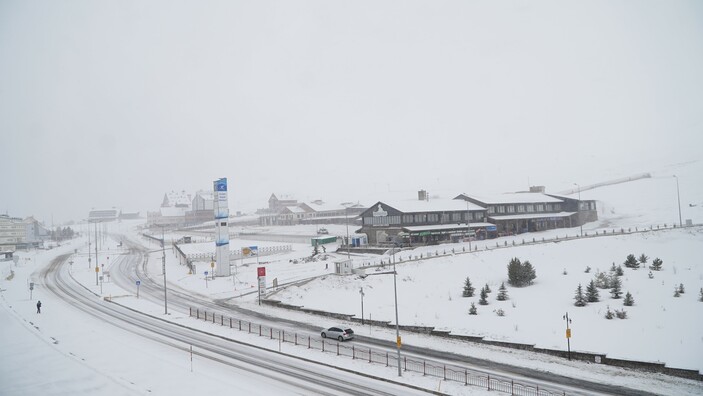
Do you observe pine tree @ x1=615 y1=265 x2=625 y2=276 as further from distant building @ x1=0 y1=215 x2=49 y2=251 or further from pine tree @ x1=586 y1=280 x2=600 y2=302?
distant building @ x1=0 y1=215 x2=49 y2=251

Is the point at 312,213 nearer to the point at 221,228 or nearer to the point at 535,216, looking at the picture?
the point at 535,216

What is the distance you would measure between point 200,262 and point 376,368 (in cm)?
5947

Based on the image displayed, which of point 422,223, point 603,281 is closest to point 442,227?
point 422,223

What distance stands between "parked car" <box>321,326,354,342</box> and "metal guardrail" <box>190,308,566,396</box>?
44cm

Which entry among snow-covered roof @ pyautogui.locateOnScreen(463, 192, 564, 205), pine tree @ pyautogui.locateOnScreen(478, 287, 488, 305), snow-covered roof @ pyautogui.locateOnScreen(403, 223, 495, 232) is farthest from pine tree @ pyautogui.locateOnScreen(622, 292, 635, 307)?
snow-covered roof @ pyautogui.locateOnScreen(463, 192, 564, 205)

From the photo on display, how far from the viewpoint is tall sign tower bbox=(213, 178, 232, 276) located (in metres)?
62.1

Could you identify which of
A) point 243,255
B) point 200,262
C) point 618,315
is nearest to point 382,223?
point 243,255

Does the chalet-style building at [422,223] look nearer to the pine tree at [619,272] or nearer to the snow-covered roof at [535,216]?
the snow-covered roof at [535,216]

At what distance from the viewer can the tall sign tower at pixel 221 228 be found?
62062 mm

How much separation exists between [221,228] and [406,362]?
138 ft

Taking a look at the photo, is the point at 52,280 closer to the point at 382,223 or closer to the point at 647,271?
the point at 382,223

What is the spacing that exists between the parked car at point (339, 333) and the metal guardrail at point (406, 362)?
44 cm

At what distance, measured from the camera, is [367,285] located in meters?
51.0

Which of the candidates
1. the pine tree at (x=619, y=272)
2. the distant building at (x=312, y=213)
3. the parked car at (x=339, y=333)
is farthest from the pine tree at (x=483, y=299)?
the distant building at (x=312, y=213)
